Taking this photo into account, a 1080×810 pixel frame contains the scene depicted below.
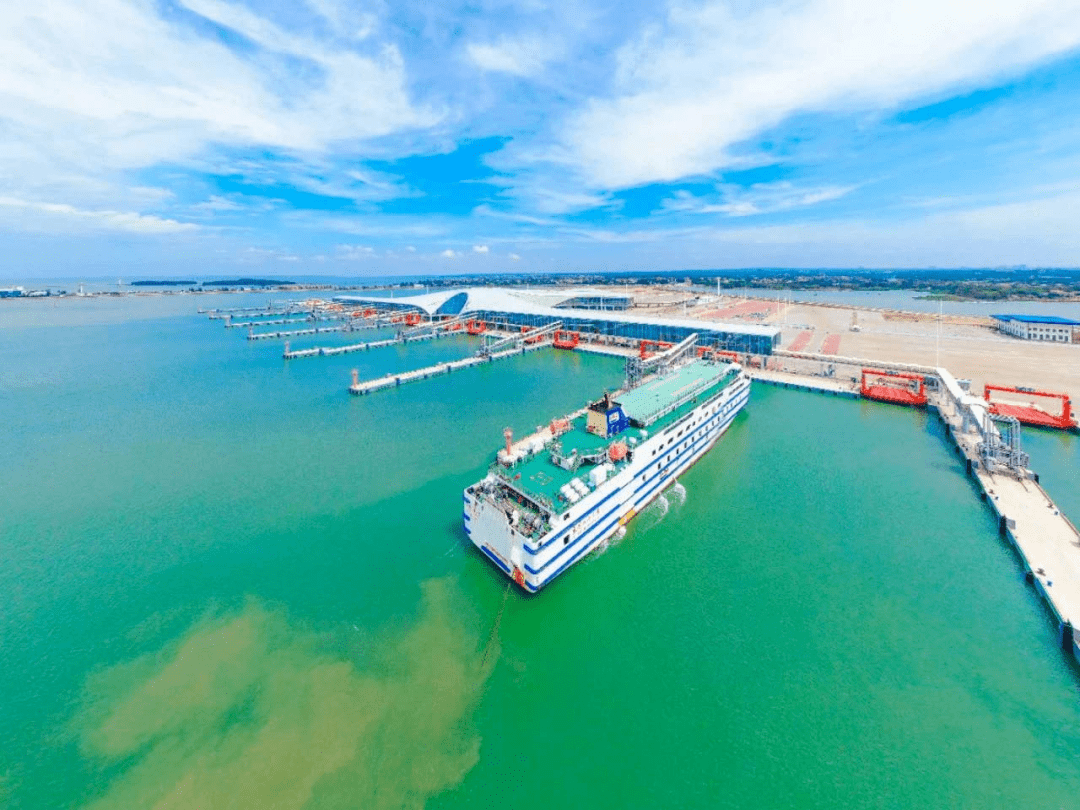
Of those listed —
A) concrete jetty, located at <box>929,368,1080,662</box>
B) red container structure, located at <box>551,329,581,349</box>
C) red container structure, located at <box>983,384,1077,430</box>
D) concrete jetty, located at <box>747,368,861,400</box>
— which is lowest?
red container structure, located at <box>551,329,581,349</box>

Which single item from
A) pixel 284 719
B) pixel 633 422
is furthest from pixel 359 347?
pixel 284 719

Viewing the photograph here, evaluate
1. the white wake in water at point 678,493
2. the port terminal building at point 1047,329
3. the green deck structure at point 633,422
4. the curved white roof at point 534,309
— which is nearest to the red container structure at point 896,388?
the curved white roof at point 534,309

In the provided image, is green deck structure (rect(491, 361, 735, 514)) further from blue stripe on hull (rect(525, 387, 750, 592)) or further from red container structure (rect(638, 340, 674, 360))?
red container structure (rect(638, 340, 674, 360))

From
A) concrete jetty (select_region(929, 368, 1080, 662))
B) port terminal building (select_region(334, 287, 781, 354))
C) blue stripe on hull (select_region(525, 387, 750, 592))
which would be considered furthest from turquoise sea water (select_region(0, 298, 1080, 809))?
port terminal building (select_region(334, 287, 781, 354))

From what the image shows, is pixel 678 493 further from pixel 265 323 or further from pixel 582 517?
pixel 265 323

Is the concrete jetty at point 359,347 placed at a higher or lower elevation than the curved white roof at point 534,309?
lower

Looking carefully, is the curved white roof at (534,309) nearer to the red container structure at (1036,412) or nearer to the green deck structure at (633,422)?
the red container structure at (1036,412)
